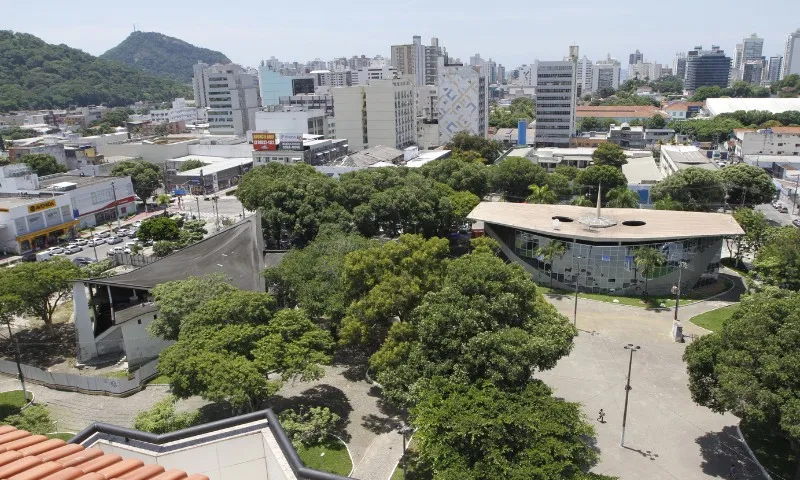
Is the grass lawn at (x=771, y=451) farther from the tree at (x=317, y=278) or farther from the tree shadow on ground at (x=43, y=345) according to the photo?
the tree shadow on ground at (x=43, y=345)

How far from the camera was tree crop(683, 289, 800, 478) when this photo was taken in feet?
61.9

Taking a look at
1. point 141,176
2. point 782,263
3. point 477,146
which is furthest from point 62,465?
point 477,146

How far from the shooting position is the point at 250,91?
128875mm

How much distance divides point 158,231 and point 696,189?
56.0 metres

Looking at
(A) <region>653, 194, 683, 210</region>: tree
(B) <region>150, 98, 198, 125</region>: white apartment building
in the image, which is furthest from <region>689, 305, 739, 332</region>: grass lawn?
(B) <region>150, 98, 198, 125</region>: white apartment building

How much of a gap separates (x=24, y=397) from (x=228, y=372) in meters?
14.3

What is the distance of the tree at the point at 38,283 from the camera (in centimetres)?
3222

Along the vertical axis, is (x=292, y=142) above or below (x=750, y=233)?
above

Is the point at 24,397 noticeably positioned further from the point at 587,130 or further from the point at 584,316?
the point at 587,130

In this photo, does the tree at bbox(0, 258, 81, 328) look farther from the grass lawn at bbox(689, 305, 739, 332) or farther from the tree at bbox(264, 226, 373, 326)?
the grass lawn at bbox(689, 305, 739, 332)

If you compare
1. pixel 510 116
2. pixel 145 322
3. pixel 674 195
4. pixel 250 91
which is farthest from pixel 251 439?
pixel 510 116

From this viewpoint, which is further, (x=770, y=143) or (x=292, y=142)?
(x=770, y=143)

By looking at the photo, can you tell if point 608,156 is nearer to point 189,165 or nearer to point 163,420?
point 189,165

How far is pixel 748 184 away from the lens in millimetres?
60312
